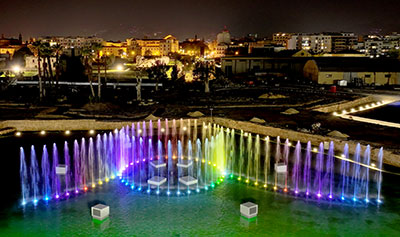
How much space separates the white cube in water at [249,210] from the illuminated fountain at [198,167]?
2829 mm

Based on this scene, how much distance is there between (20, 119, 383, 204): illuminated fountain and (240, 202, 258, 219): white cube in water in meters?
2.83

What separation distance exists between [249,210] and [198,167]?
5867 millimetres

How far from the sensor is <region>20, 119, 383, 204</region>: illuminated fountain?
51.8 feet

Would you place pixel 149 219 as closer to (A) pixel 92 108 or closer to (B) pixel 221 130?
(B) pixel 221 130

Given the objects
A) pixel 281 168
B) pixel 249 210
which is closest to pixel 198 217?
pixel 249 210

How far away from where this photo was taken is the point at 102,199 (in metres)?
14.8

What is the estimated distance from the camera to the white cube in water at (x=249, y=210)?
1309 cm

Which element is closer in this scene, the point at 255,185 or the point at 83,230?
the point at 83,230

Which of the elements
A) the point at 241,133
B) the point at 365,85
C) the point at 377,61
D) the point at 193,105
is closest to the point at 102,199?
the point at 241,133

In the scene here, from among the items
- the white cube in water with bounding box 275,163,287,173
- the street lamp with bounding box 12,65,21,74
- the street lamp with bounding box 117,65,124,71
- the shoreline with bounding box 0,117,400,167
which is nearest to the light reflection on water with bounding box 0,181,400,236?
the white cube in water with bounding box 275,163,287,173

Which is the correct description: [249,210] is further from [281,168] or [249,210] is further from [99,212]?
[281,168]

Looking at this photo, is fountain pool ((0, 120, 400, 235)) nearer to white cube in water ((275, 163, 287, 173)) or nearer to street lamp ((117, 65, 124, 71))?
white cube in water ((275, 163, 287, 173))

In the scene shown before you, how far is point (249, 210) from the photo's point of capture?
1306cm

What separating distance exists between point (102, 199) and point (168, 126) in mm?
11709
